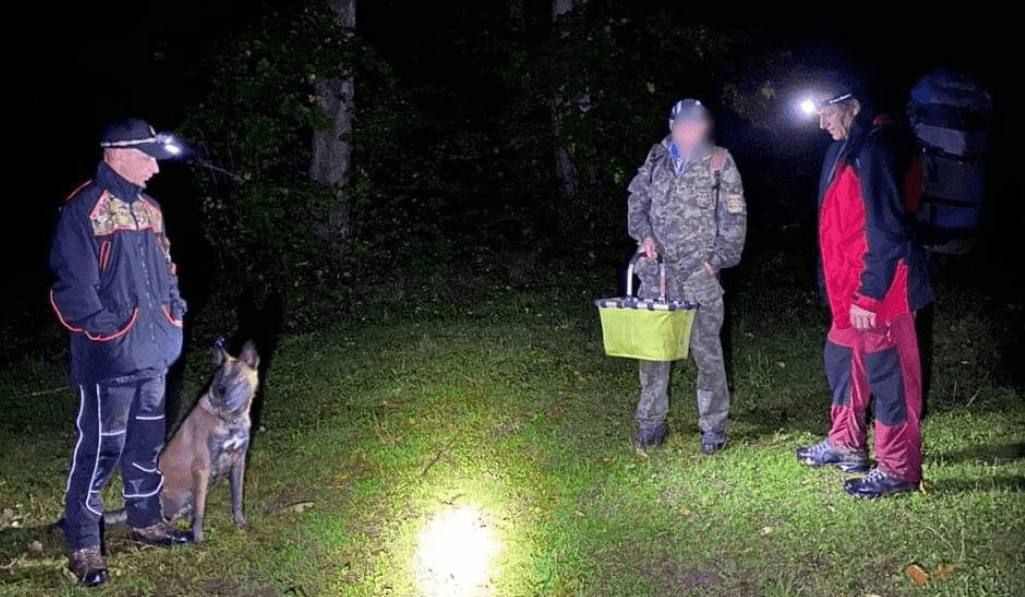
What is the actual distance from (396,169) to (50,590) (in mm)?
→ 8989

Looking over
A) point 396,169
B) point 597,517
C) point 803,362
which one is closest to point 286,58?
point 396,169

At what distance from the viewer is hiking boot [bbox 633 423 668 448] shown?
6555mm

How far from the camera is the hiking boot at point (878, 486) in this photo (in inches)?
215

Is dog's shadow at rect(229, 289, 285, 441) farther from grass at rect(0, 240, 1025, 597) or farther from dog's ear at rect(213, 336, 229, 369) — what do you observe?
dog's ear at rect(213, 336, 229, 369)

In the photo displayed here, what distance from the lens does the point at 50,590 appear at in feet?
16.0

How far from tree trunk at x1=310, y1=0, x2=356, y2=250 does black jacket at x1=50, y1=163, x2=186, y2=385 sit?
7.14 m

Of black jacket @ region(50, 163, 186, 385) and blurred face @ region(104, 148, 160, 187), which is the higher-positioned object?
blurred face @ region(104, 148, 160, 187)

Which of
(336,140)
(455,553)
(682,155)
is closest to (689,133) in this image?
(682,155)

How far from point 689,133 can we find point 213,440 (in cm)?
330

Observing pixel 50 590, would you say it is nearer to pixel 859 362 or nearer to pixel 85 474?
pixel 85 474

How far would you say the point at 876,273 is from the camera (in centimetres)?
514

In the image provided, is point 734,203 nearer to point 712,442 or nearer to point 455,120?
point 712,442

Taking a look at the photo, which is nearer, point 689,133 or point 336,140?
point 689,133

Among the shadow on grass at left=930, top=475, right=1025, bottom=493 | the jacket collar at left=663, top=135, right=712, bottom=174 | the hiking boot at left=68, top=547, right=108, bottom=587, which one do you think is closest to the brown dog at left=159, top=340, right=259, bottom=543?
the hiking boot at left=68, top=547, right=108, bottom=587
